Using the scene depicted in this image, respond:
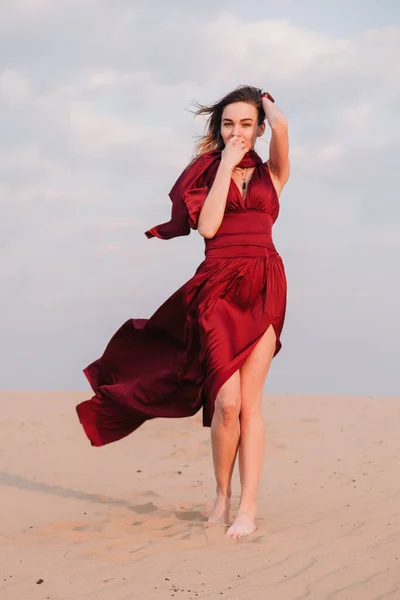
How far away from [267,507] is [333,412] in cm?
622

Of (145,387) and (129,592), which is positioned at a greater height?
(145,387)

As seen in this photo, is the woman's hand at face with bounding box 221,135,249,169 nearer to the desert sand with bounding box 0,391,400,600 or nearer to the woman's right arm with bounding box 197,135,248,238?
the woman's right arm with bounding box 197,135,248,238

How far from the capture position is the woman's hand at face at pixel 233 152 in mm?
4844

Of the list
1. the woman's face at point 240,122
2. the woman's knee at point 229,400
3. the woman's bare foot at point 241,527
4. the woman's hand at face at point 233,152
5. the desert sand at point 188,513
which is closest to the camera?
the desert sand at point 188,513

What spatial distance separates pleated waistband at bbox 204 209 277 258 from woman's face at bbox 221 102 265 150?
45 cm

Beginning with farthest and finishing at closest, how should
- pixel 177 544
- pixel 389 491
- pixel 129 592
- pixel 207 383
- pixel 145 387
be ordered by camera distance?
1. pixel 389 491
2. pixel 145 387
3. pixel 207 383
4. pixel 177 544
5. pixel 129 592

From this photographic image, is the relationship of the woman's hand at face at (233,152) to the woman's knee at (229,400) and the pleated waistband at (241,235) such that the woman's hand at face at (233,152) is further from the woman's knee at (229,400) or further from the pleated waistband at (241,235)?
the woman's knee at (229,400)

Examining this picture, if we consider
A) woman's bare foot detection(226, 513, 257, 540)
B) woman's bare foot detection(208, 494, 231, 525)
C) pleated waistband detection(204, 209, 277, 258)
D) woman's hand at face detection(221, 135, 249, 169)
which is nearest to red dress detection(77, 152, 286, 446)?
pleated waistband detection(204, 209, 277, 258)

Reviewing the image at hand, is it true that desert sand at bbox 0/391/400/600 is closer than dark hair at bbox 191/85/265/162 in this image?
Yes

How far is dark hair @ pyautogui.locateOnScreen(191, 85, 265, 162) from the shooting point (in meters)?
5.07

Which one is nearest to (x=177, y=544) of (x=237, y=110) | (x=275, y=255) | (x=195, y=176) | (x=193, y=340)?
(x=193, y=340)

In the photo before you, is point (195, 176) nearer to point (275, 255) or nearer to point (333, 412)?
point (275, 255)

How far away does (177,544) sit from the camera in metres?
4.37

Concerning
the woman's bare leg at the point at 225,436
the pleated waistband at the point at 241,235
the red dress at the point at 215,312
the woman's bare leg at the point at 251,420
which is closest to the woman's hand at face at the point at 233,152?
the red dress at the point at 215,312
